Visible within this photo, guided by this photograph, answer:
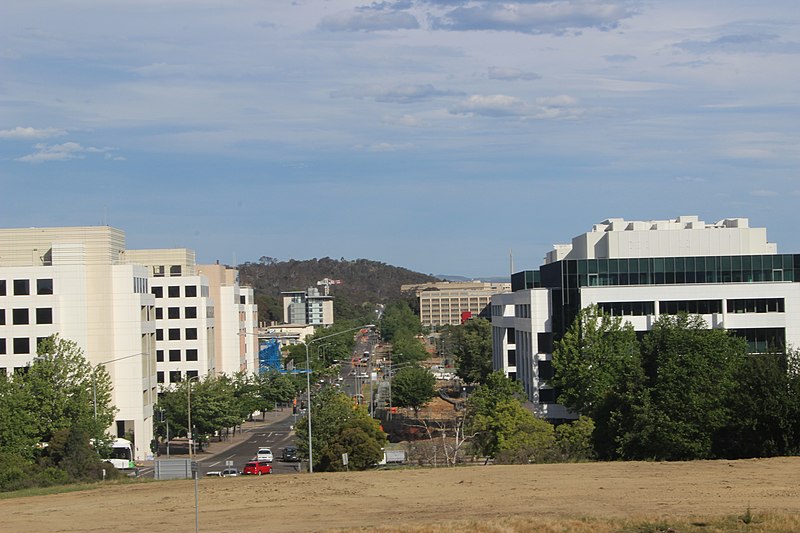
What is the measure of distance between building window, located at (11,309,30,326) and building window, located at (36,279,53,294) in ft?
6.69

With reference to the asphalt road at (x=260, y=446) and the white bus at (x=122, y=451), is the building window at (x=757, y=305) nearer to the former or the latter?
the asphalt road at (x=260, y=446)

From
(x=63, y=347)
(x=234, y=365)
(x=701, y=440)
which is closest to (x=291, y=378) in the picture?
(x=234, y=365)

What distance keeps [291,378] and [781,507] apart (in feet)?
341

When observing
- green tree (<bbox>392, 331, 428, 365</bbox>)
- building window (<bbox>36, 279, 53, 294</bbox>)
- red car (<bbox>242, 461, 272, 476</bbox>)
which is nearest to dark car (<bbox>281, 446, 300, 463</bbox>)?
red car (<bbox>242, 461, 272, 476</bbox>)

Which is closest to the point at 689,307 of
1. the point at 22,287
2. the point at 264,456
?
the point at 264,456

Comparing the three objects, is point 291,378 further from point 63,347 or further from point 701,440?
point 701,440

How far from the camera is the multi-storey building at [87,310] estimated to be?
86.5m

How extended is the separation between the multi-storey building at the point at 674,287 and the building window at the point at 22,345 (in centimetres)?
4108

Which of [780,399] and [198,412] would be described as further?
[198,412]

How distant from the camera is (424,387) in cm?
11756

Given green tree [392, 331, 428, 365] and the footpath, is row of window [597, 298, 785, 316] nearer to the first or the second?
the footpath

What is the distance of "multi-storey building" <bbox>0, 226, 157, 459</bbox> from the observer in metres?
86.5

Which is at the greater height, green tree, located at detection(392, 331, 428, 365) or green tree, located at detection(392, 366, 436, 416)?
green tree, located at detection(392, 331, 428, 365)

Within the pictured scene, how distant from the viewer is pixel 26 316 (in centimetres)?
8669
